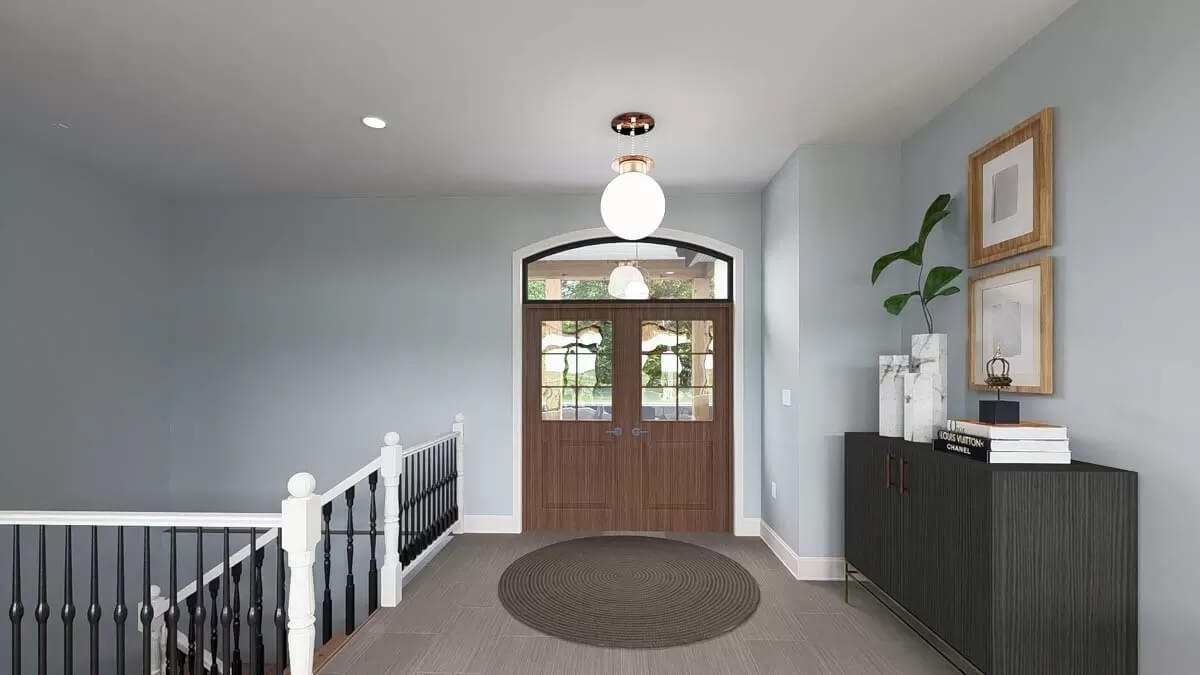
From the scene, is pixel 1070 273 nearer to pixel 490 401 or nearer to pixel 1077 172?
pixel 1077 172

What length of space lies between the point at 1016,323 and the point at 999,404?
0.48 meters

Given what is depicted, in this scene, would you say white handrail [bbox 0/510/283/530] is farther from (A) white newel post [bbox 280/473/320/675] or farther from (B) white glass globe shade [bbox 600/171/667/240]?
(B) white glass globe shade [bbox 600/171/667/240]

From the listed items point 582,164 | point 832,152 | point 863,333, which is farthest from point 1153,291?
point 582,164

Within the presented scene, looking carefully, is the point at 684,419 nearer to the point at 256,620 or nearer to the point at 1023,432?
the point at 1023,432

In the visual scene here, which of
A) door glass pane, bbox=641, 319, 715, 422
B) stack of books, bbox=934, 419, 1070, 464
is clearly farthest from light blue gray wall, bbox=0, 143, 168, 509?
stack of books, bbox=934, 419, 1070, 464

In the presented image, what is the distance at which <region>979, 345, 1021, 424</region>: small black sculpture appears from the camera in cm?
231

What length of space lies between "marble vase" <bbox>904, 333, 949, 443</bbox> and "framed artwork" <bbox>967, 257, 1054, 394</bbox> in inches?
8.6

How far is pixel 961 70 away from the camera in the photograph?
2725 mm

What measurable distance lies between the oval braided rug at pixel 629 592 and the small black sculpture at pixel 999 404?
158 cm

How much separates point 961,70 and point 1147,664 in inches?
96.8

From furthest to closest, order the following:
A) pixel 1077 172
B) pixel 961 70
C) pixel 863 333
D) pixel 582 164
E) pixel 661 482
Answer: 1. pixel 661 482
2. pixel 582 164
3. pixel 863 333
4. pixel 961 70
5. pixel 1077 172

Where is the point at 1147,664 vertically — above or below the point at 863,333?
below

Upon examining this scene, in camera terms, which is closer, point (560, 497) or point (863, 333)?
point (863, 333)

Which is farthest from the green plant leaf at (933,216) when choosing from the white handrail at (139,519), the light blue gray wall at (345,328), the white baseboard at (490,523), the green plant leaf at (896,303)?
the white baseboard at (490,523)
